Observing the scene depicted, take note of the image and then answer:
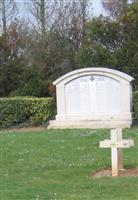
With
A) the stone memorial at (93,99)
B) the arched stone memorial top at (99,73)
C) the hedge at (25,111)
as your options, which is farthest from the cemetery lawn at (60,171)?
the hedge at (25,111)

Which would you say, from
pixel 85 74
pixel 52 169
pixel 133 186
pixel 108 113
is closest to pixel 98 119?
pixel 108 113

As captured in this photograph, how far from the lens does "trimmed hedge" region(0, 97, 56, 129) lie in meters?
24.3

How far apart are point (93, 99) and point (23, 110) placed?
129 inches

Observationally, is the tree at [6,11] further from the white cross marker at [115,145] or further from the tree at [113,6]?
the white cross marker at [115,145]

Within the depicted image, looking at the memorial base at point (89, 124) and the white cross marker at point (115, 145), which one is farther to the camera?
the memorial base at point (89, 124)

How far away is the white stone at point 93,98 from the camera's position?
22766mm

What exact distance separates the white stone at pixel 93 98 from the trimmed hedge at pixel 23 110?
0.89m

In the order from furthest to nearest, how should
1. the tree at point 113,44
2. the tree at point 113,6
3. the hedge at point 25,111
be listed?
1. the tree at point 113,6
2. the tree at point 113,44
3. the hedge at point 25,111

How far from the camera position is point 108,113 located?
22.9 m

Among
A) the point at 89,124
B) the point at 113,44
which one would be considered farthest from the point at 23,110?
the point at 113,44

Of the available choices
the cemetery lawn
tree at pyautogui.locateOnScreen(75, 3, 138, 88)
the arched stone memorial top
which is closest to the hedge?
the arched stone memorial top

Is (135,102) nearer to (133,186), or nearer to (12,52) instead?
(12,52)

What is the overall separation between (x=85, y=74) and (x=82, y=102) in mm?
1155

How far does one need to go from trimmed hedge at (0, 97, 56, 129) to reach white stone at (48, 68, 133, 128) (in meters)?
0.89
